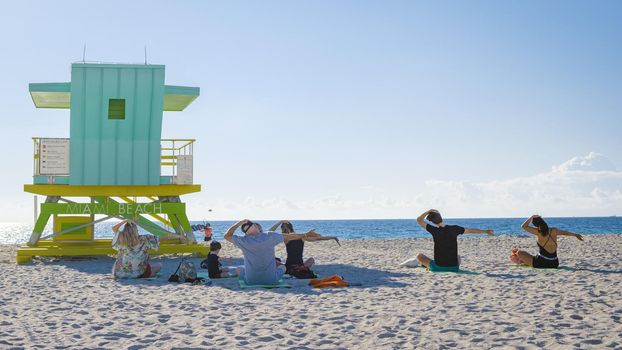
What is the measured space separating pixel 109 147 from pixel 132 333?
10598 millimetres

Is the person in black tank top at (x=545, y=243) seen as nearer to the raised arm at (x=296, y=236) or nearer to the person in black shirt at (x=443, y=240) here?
the person in black shirt at (x=443, y=240)

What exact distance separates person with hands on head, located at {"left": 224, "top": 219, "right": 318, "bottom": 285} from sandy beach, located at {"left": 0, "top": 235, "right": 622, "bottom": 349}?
0.42m

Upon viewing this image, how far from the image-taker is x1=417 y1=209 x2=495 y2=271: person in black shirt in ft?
38.0

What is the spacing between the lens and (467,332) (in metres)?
6.39

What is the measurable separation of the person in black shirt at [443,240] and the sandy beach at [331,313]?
360 mm

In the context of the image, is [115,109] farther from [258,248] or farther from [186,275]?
[258,248]

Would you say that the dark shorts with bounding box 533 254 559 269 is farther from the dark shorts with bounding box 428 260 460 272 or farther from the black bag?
the black bag

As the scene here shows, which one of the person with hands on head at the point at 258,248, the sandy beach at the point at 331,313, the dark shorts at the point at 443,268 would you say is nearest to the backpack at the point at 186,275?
the sandy beach at the point at 331,313

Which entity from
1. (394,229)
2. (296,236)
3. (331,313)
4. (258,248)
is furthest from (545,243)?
(394,229)

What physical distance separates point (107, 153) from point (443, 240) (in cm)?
932

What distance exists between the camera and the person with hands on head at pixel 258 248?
9953 millimetres

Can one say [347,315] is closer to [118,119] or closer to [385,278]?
[385,278]

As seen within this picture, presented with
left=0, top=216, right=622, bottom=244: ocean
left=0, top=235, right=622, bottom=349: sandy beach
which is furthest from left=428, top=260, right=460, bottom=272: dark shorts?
left=0, top=216, right=622, bottom=244: ocean

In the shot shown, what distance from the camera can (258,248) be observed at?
32.9 feet
